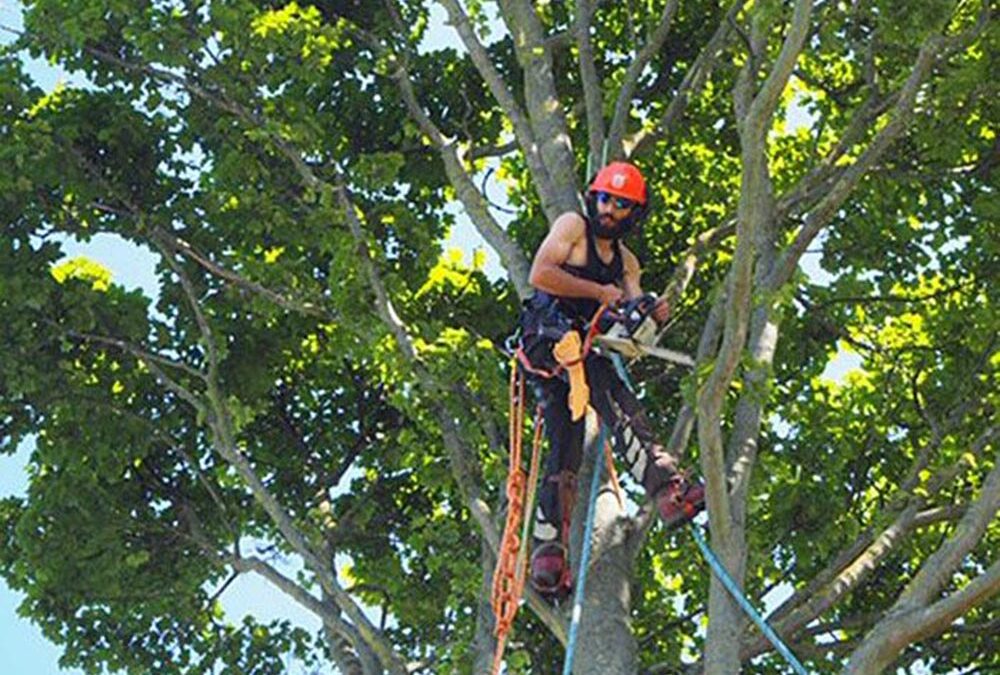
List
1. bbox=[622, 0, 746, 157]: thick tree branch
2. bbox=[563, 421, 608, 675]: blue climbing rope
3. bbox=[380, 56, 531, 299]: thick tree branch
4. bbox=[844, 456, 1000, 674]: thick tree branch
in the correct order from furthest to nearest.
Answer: bbox=[622, 0, 746, 157]: thick tree branch
bbox=[380, 56, 531, 299]: thick tree branch
bbox=[563, 421, 608, 675]: blue climbing rope
bbox=[844, 456, 1000, 674]: thick tree branch

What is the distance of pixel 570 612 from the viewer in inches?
365

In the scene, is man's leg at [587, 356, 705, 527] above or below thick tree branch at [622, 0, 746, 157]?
below

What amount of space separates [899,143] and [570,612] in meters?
4.78

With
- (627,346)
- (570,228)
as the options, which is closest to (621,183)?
(570,228)

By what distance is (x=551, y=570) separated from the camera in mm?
9188

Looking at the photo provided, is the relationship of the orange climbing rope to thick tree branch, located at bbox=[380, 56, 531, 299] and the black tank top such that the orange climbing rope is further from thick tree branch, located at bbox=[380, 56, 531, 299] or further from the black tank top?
thick tree branch, located at bbox=[380, 56, 531, 299]

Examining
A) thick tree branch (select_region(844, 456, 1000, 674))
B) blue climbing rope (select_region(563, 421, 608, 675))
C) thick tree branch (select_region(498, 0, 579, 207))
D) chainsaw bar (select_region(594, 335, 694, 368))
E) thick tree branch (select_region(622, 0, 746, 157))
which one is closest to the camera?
thick tree branch (select_region(844, 456, 1000, 674))

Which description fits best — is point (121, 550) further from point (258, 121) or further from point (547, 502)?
point (547, 502)

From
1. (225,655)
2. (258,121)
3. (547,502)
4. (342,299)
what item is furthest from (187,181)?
(547,502)

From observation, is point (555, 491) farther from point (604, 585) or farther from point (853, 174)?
point (853, 174)

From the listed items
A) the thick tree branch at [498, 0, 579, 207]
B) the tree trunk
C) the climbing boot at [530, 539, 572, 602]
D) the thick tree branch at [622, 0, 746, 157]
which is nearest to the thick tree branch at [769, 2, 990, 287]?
the tree trunk

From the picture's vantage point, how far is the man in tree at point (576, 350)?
8992mm

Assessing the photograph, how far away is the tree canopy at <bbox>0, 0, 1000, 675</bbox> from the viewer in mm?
10992

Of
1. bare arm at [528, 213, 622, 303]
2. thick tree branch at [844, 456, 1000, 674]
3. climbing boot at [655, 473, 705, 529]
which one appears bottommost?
thick tree branch at [844, 456, 1000, 674]
